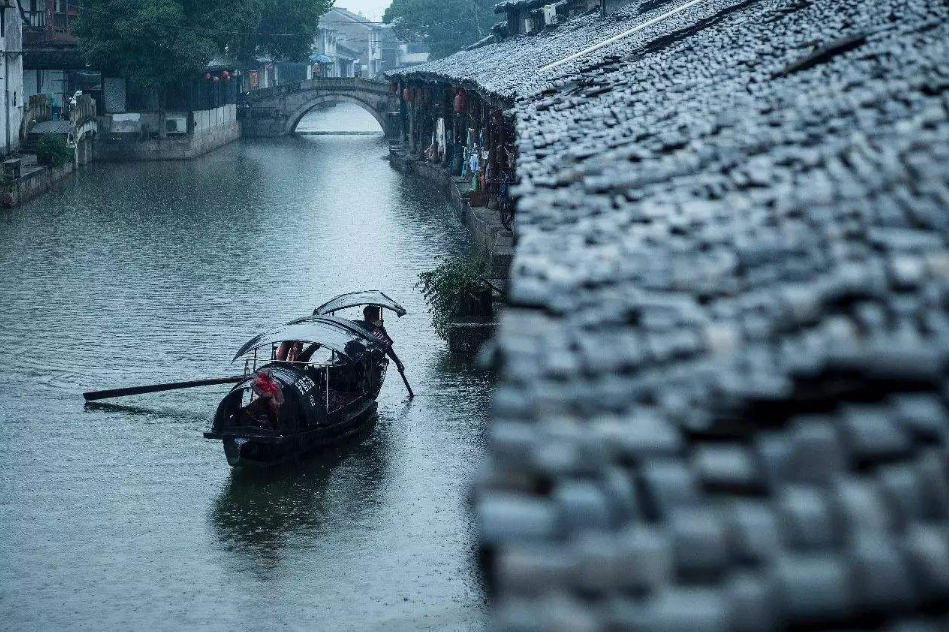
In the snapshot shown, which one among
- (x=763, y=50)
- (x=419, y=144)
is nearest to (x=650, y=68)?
(x=763, y=50)

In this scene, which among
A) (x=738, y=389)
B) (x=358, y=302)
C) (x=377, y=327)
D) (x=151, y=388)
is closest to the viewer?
(x=738, y=389)

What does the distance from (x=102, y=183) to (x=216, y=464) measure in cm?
2757

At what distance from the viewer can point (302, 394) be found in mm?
14750

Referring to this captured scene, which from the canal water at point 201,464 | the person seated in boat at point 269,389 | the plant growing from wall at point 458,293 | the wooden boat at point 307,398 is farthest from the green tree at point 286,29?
the person seated in boat at point 269,389

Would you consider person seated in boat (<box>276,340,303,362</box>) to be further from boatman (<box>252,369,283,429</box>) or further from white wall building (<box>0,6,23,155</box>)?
white wall building (<box>0,6,23,155</box>)

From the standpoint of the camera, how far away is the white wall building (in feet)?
132

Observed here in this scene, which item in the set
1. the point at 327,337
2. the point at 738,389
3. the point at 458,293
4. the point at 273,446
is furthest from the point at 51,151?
the point at 738,389

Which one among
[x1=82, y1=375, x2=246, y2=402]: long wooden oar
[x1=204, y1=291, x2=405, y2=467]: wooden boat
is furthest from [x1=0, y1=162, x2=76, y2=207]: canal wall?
[x1=204, y1=291, x2=405, y2=467]: wooden boat

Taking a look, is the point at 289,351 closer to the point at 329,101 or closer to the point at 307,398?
the point at 307,398

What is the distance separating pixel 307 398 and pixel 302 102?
165 ft

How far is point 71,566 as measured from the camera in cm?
1205

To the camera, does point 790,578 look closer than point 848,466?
Yes

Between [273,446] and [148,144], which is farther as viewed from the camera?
[148,144]

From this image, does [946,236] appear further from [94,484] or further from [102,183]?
[102,183]
